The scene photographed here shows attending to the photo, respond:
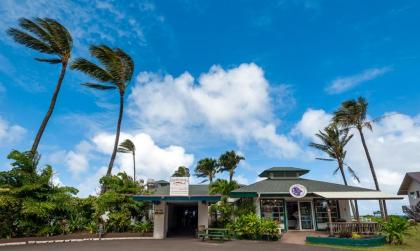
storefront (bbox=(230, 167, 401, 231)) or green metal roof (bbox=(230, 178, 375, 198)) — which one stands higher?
green metal roof (bbox=(230, 178, 375, 198))

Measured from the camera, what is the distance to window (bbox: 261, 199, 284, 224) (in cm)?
1922

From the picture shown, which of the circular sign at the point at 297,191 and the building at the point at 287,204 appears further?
the building at the point at 287,204

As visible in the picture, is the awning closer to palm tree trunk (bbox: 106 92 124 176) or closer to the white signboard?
the white signboard

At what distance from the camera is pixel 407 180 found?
3189 cm

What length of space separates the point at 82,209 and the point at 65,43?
41.4 feet

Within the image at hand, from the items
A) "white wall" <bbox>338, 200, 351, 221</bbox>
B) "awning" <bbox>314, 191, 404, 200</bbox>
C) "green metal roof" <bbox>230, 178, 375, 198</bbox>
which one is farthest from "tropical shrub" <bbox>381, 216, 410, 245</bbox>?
"white wall" <bbox>338, 200, 351, 221</bbox>

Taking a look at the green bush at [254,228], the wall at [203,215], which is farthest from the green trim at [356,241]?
the wall at [203,215]

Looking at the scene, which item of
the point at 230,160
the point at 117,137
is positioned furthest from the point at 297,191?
the point at 230,160

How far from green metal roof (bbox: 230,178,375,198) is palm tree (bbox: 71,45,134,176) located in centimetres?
1152

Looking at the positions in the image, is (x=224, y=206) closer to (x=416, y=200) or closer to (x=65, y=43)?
(x=65, y=43)

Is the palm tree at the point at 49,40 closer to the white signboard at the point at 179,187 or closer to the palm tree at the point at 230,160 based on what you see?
the white signboard at the point at 179,187

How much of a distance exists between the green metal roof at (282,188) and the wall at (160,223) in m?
5.07

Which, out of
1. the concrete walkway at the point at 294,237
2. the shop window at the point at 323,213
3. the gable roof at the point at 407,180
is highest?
the gable roof at the point at 407,180

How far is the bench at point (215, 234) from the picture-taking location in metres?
16.1
